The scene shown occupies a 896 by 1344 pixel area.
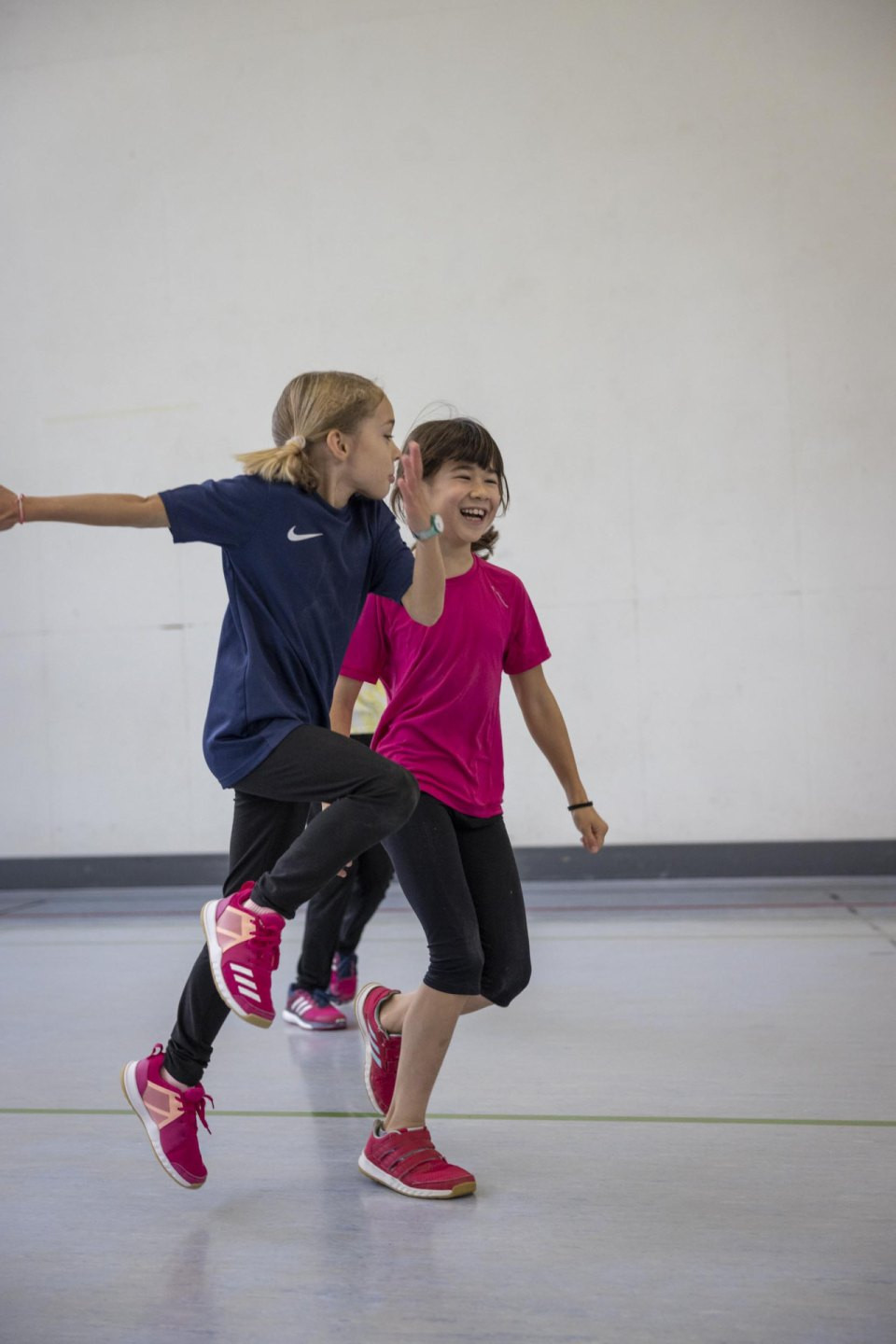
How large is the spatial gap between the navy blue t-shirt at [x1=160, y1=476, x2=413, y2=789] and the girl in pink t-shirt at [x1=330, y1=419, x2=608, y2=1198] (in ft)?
0.63

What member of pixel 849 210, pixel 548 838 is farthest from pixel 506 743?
pixel 849 210

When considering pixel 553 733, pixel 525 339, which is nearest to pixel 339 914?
pixel 553 733

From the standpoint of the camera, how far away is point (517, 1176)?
1.98 metres

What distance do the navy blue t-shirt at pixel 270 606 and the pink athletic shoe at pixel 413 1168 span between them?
24.9 inches

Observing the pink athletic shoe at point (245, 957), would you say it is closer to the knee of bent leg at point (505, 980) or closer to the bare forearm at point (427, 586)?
the knee of bent leg at point (505, 980)

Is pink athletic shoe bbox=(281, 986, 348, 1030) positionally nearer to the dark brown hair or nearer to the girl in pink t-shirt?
the girl in pink t-shirt

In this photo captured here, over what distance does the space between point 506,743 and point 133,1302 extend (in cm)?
408

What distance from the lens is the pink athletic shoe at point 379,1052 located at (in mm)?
2189

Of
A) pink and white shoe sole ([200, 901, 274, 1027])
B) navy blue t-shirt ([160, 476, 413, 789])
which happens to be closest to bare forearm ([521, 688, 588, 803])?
navy blue t-shirt ([160, 476, 413, 789])

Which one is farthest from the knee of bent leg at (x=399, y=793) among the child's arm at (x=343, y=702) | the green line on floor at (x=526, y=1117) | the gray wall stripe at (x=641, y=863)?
the gray wall stripe at (x=641, y=863)

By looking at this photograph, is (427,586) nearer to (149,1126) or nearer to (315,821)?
(315,821)

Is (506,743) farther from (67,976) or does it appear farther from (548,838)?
(67,976)

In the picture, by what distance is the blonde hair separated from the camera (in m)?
1.93

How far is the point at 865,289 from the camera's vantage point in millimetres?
5219
